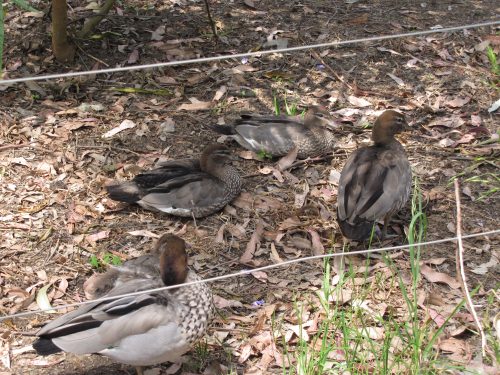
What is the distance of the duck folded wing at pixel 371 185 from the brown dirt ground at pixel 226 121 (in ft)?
1.21

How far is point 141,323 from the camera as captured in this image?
415 centimetres

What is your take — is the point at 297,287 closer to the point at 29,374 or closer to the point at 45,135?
the point at 29,374

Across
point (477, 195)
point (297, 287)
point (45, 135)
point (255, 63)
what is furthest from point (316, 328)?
point (255, 63)

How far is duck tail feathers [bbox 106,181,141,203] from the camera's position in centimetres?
575

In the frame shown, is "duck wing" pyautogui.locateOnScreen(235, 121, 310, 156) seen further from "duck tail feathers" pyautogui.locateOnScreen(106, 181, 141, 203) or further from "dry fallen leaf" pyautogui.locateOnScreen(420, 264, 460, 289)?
"dry fallen leaf" pyautogui.locateOnScreen(420, 264, 460, 289)

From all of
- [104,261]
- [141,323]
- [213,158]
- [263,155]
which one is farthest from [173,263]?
[263,155]

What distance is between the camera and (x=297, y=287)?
5152mm

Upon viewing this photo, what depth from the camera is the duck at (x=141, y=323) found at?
4.06 m

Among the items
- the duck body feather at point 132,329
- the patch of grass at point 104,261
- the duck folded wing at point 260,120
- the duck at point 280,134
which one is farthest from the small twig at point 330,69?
the duck body feather at point 132,329

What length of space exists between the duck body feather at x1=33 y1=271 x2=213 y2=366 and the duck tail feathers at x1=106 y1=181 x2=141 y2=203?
1.53m

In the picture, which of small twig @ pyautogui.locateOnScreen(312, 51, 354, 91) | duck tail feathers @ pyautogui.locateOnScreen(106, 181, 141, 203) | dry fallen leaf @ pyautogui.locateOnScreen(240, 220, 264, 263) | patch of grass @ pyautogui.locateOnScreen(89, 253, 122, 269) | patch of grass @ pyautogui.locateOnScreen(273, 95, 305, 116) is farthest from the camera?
small twig @ pyautogui.locateOnScreen(312, 51, 354, 91)

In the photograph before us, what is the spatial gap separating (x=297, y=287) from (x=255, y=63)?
3180mm

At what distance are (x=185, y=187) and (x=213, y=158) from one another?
0.42 m

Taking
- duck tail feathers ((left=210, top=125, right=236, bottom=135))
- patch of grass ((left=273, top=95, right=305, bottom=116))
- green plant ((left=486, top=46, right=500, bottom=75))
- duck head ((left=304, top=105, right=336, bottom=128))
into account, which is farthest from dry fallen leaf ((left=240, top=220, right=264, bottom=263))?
green plant ((left=486, top=46, right=500, bottom=75))
